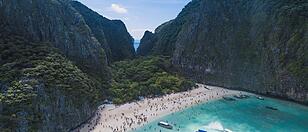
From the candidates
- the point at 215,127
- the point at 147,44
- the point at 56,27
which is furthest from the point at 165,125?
the point at 147,44

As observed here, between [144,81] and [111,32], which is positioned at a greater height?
[111,32]

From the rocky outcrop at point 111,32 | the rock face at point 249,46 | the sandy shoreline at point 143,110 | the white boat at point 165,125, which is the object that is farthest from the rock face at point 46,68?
the rocky outcrop at point 111,32

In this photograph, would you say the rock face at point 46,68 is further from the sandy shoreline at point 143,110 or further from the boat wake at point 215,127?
the boat wake at point 215,127

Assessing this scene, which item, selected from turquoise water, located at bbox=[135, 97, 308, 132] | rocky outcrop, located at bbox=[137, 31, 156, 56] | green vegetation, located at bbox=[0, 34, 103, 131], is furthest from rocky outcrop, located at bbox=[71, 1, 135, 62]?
green vegetation, located at bbox=[0, 34, 103, 131]

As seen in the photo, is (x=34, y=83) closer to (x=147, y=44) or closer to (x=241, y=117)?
(x=241, y=117)

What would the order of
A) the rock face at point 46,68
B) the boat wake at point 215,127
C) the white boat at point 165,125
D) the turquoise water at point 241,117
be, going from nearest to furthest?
the rock face at point 46,68, the boat wake at point 215,127, the white boat at point 165,125, the turquoise water at point 241,117

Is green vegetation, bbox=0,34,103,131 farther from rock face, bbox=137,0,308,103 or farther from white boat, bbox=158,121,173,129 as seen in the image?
rock face, bbox=137,0,308,103
